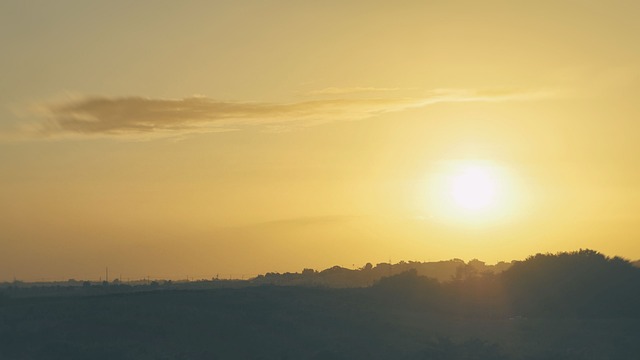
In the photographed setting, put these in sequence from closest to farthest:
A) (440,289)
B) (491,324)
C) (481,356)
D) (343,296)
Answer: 1. (481,356)
2. (491,324)
3. (343,296)
4. (440,289)

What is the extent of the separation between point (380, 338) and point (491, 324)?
29.6 feet

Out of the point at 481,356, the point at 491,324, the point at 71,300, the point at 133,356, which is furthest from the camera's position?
the point at 491,324

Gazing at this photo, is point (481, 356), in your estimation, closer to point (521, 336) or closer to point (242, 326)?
Result: point (521, 336)

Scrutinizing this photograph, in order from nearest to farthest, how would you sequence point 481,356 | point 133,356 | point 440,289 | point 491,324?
point 133,356 < point 481,356 < point 491,324 < point 440,289

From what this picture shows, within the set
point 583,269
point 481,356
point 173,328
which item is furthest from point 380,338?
point 583,269

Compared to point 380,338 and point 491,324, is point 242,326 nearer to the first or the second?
point 380,338

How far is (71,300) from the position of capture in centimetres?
6019

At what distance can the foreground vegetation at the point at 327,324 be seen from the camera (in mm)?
53781

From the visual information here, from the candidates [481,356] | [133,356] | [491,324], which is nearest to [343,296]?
[491,324]

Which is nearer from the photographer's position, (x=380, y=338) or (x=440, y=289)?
(x=380, y=338)

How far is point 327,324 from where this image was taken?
61188 mm

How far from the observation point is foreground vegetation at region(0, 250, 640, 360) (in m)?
53.8

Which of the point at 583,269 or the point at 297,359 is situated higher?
the point at 583,269

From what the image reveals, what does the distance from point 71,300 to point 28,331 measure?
6428 mm
